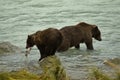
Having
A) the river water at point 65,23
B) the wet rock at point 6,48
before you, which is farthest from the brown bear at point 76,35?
the wet rock at point 6,48

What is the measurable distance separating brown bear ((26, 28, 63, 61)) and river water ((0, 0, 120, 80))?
38 centimetres

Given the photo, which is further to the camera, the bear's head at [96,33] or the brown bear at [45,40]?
the bear's head at [96,33]

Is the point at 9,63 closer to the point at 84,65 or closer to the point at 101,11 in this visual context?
the point at 84,65

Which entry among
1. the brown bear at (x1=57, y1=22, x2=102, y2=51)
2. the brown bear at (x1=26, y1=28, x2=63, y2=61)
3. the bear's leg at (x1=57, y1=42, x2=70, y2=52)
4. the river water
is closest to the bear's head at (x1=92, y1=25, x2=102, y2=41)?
the brown bear at (x1=57, y1=22, x2=102, y2=51)

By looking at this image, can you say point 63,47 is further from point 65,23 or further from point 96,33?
point 65,23

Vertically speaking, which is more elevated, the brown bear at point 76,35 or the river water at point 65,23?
the brown bear at point 76,35

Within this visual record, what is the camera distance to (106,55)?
1180 centimetres

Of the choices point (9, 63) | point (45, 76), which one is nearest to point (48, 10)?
point (9, 63)

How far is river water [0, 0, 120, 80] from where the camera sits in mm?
10461

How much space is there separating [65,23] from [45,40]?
360 inches

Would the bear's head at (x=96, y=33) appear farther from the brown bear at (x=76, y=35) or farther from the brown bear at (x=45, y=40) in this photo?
the brown bear at (x=45, y=40)

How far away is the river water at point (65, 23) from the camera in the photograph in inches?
412

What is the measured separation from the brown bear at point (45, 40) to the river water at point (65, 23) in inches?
14.8

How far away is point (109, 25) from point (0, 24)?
5.19 meters
